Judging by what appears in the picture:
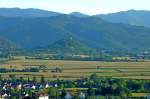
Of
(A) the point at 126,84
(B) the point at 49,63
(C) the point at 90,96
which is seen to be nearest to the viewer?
(C) the point at 90,96

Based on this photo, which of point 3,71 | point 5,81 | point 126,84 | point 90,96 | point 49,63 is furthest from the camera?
point 49,63

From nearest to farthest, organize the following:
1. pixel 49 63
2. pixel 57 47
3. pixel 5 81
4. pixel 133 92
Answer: pixel 133 92 < pixel 5 81 < pixel 49 63 < pixel 57 47

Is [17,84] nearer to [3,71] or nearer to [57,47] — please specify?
[3,71]

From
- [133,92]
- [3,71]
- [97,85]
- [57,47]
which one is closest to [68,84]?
[97,85]

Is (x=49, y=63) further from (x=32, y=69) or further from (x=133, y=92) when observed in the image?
(x=133, y=92)

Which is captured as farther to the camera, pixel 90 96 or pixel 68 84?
pixel 68 84

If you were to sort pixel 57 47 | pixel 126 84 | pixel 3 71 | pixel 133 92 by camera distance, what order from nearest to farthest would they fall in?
pixel 133 92 < pixel 126 84 < pixel 3 71 < pixel 57 47

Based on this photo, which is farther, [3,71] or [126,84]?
[3,71]

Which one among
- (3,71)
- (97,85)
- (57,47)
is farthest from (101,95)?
(57,47)
